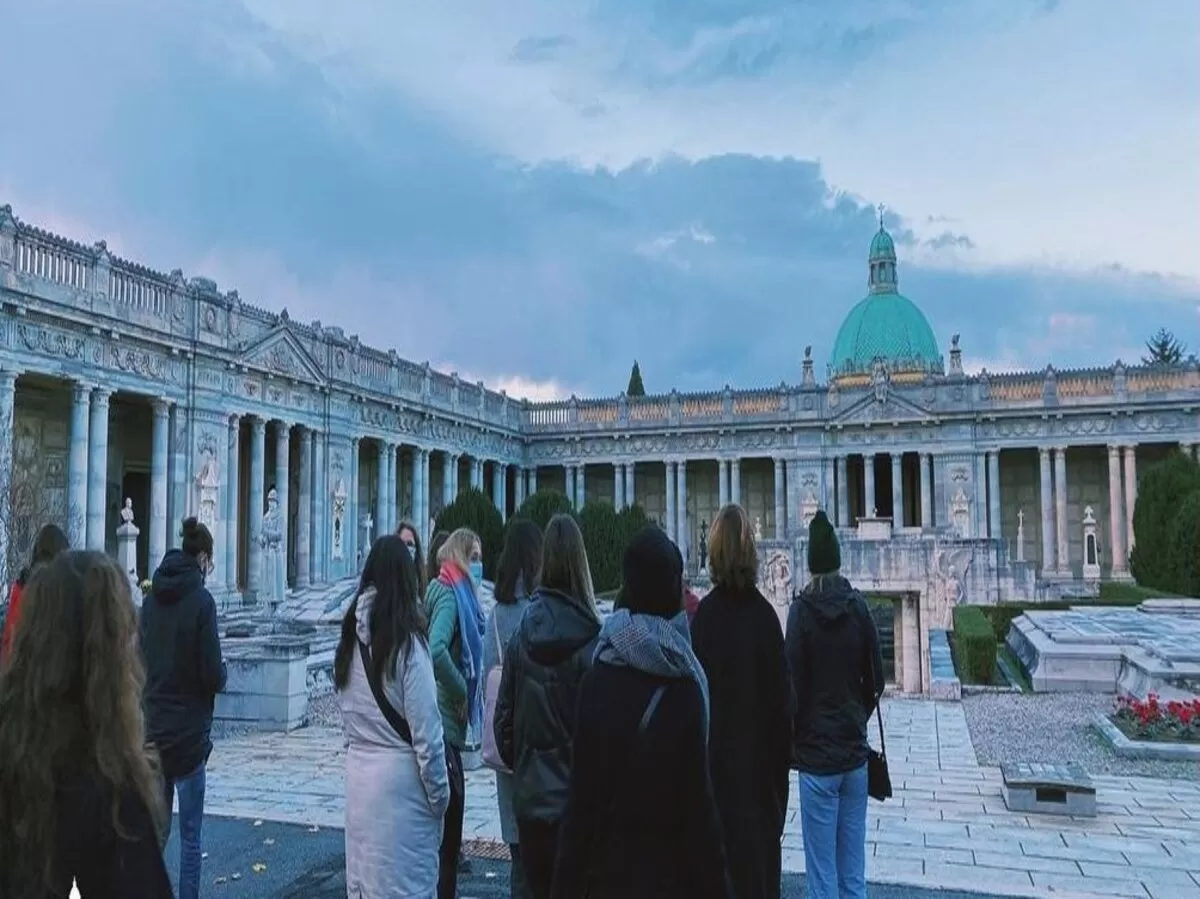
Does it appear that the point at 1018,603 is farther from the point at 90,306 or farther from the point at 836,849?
the point at 90,306

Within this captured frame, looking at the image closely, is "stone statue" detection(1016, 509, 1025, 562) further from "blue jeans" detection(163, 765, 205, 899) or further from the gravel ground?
"blue jeans" detection(163, 765, 205, 899)

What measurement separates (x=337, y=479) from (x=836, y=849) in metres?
33.8

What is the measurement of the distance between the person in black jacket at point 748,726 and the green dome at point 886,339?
56256 mm

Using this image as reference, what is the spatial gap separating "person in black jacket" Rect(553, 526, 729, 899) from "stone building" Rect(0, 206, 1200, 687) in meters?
19.3

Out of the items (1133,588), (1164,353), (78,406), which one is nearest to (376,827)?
(78,406)

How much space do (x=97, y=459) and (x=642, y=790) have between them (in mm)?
26808

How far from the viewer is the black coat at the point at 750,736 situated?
192 inches

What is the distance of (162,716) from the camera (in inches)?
233

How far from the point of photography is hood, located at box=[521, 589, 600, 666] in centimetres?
473

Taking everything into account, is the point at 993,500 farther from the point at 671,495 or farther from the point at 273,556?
the point at 273,556

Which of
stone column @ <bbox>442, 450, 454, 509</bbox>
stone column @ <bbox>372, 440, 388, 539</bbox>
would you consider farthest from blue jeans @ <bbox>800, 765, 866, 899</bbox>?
stone column @ <bbox>442, 450, 454, 509</bbox>

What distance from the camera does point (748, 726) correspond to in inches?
195

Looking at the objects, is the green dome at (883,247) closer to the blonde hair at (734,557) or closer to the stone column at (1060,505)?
the stone column at (1060,505)

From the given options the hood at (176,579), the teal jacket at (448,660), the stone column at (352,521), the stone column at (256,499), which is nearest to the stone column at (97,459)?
the stone column at (256,499)
